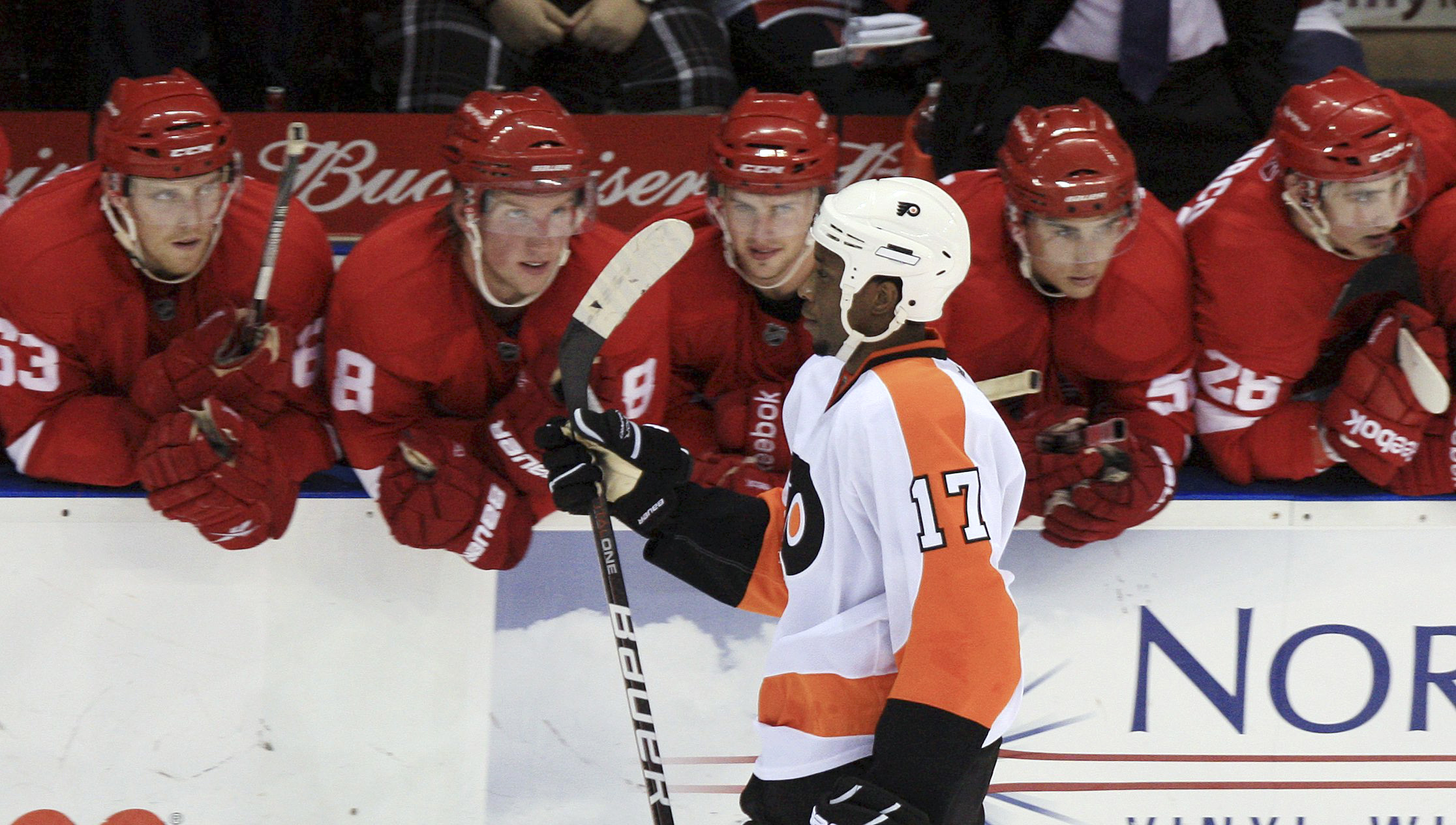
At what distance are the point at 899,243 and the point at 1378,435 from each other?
1372mm

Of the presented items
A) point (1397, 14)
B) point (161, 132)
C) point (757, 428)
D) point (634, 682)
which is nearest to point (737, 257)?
point (757, 428)

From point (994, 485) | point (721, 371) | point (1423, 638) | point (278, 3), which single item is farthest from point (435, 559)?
point (1423, 638)

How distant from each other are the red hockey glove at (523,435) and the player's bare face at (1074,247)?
0.90 meters

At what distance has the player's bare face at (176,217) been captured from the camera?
2.59 meters

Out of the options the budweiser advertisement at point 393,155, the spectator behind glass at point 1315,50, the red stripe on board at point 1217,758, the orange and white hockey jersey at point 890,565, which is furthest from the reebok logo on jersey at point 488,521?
the spectator behind glass at point 1315,50

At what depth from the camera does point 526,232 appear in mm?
2646

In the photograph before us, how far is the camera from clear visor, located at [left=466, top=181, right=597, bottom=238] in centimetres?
265

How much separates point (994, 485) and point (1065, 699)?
3.80 feet

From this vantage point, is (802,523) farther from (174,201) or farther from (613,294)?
(174,201)

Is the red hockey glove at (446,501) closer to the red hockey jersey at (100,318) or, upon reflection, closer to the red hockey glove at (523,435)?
the red hockey glove at (523,435)

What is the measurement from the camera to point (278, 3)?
364 cm

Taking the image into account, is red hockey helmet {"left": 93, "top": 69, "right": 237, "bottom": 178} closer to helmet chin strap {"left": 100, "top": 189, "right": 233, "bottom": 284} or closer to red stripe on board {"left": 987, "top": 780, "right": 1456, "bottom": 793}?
helmet chin strap {"left": 100, "top": 189, "right": 233, "bottom": 284}

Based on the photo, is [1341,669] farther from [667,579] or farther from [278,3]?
[278,3]

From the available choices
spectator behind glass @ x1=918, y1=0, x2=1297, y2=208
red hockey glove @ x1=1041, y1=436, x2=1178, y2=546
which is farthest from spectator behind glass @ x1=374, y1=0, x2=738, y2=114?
red hockey glove @ x1=1041, y1=436, x2=1178, y2=546
